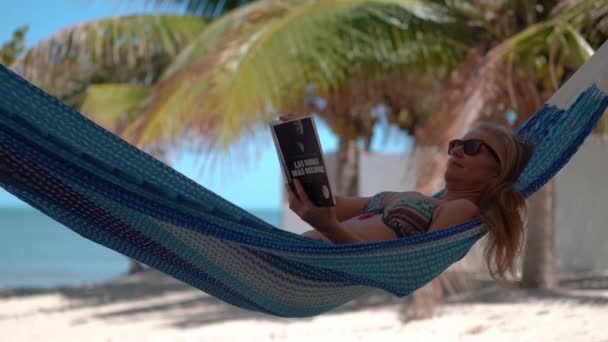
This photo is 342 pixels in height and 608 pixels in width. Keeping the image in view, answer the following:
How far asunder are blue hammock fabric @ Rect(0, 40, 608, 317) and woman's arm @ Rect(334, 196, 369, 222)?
26 cm

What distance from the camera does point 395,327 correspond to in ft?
17.4

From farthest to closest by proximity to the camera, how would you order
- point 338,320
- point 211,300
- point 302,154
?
point 211,300 < point 338,320 < point 302,154

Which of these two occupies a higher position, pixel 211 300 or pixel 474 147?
pixel 474 147

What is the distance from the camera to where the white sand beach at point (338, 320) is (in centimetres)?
494

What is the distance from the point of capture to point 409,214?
2381 mm

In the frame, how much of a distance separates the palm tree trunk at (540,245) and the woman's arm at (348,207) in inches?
166

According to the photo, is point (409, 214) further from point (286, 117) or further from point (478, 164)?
point (286, 117)

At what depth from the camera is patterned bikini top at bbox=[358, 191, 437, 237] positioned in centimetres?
237

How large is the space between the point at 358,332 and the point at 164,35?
368cm

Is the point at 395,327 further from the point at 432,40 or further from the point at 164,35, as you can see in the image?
the point at 164,35

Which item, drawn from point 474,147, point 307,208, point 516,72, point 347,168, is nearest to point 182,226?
point 307,208

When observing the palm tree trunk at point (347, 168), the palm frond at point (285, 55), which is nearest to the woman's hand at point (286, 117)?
the palm frond at point (285, 55)

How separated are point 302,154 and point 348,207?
0.63 metres

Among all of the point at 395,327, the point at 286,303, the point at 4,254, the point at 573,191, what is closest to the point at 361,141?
the point at 573,191
